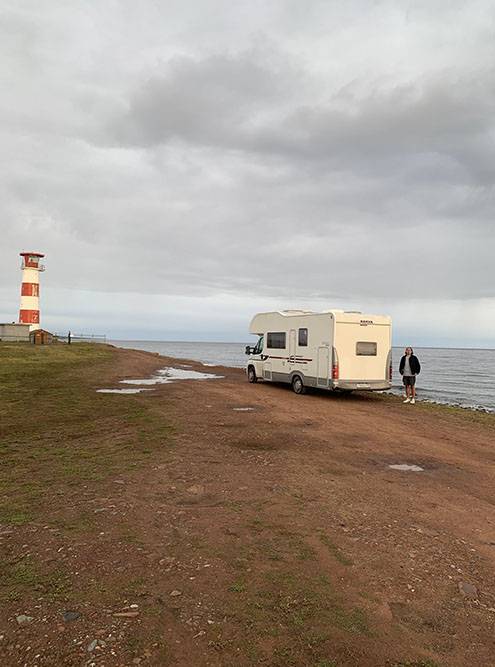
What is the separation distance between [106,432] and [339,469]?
17.7 feet

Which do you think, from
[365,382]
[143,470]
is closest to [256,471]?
[143,470]

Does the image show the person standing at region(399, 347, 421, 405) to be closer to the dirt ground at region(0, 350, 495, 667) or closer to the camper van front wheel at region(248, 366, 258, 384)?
the camper van front wheel at region(248, 366, 258, 384)

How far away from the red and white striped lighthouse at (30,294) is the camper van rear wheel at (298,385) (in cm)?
4444

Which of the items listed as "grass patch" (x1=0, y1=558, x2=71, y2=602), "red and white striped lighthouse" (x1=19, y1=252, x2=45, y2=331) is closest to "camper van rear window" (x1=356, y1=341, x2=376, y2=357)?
"grass patch" (x1=0, y1=558, x2=71, y2=602)

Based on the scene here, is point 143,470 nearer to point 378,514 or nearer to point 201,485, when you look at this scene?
point 201,485

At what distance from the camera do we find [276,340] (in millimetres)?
22750

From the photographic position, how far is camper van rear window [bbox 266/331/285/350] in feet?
72.8

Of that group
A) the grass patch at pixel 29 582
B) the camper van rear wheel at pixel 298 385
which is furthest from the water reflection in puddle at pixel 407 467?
the camper van rear wheel at pixel 298 385

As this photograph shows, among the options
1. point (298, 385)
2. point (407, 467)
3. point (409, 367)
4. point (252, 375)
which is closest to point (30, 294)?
point (252, 375)

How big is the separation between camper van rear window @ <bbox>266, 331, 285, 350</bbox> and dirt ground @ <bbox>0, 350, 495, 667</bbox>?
12514 millimetres

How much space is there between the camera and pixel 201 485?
759cm

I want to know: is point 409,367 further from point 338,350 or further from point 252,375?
point 252,375

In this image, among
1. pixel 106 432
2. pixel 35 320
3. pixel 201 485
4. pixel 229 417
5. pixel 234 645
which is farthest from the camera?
pixel 35 320

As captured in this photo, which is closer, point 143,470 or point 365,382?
point 143,470
